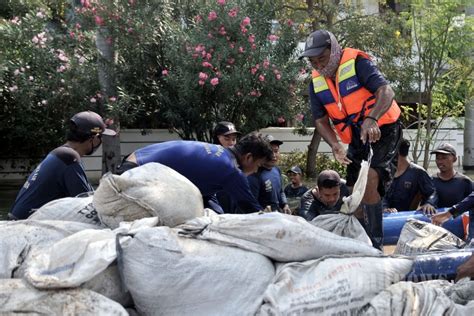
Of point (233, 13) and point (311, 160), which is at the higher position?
point (233, 13)

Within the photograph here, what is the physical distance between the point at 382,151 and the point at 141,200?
5.92ft

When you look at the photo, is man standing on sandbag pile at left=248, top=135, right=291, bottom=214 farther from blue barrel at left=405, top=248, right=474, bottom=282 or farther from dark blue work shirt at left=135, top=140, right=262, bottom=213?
blue barrel at left=405, top=248, right=474, bottom=282

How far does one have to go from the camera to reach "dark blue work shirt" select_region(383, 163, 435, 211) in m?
6.95

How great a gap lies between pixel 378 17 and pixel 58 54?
17.2 ft

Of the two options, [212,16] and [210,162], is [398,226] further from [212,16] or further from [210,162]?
[212,16]

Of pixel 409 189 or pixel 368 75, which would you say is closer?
pixel 368 75

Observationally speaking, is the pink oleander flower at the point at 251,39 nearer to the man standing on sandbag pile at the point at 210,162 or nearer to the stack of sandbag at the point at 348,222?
the man standing on sandbag pile at the point at 210,162

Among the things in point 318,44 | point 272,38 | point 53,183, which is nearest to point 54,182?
point 53,183

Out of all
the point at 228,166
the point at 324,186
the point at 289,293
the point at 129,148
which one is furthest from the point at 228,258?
the point at 129,148

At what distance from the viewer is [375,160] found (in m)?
4.30

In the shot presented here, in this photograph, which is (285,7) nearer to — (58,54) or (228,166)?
(58,54)

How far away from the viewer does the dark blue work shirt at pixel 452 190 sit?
6832mm

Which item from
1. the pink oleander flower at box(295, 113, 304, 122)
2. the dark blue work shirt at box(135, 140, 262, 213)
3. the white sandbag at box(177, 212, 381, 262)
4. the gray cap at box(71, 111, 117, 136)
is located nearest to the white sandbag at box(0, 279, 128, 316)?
the white sandbag at box(177, 212, 381, 262)

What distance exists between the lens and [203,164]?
397 cm
